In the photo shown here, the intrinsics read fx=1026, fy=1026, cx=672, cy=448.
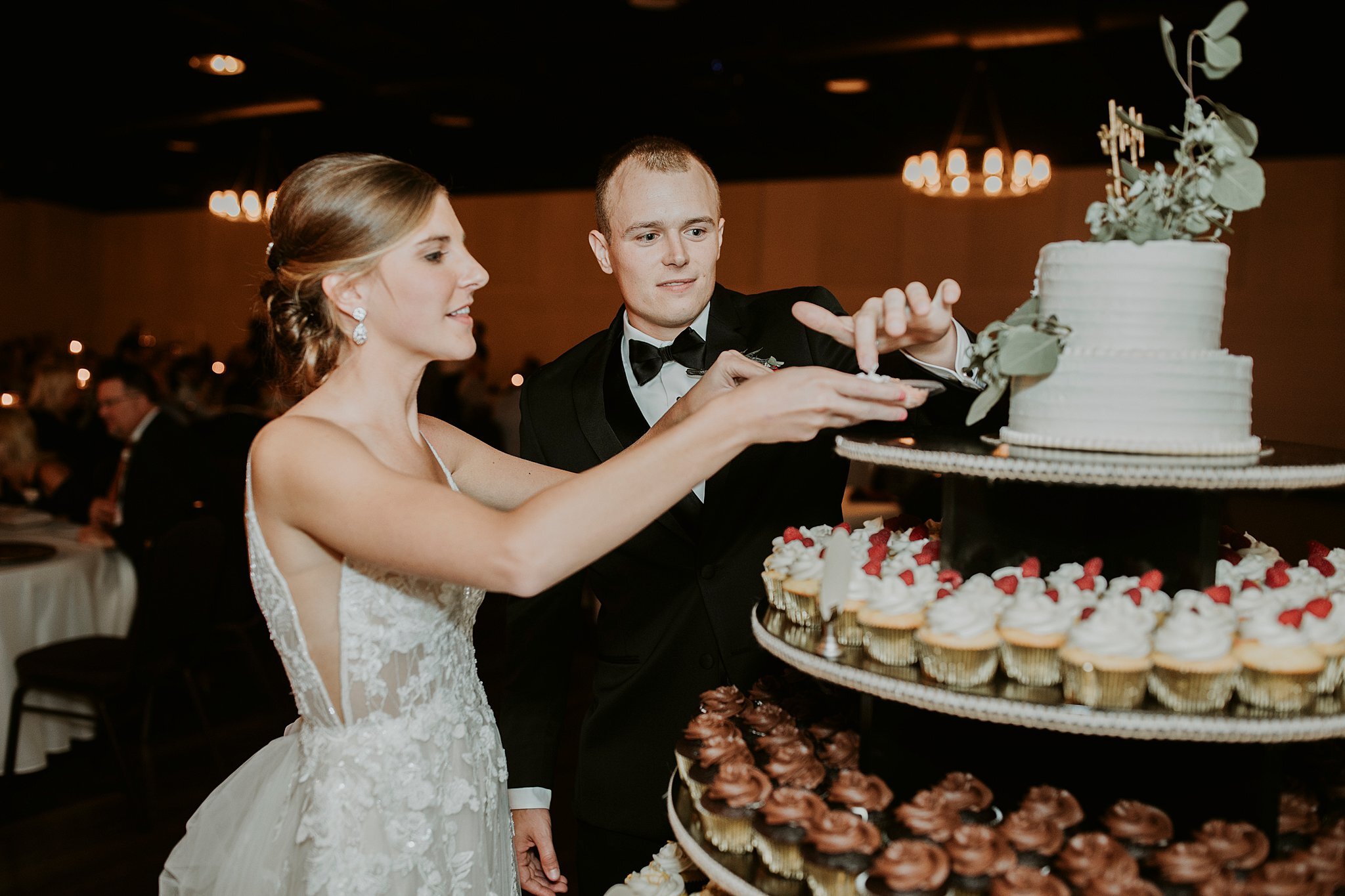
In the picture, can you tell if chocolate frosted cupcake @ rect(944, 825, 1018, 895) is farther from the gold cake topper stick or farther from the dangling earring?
the dangling earring

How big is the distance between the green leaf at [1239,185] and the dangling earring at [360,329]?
5.04ft

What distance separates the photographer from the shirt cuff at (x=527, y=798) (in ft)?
7.91

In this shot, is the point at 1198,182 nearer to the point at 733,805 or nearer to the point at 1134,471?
the point at 1134,471

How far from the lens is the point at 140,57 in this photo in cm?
1005

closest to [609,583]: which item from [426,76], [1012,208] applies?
[426,76]

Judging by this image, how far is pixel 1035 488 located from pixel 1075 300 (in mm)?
315

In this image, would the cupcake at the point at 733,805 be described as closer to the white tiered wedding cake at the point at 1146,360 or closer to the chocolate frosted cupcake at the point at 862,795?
the chocolate frosted cupcake at the point at 862,795

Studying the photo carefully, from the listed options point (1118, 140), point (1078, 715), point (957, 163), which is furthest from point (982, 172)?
point (1078, 715)

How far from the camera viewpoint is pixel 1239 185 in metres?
1.59

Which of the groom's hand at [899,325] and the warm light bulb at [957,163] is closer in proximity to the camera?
the groom's hand at [899,325]

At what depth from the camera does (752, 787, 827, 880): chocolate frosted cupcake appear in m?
1.62

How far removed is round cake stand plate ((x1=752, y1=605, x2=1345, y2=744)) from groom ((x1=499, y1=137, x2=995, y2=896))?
0.80 m

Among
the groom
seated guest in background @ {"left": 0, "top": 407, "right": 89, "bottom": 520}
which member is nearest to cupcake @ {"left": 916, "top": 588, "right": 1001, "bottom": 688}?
the groom

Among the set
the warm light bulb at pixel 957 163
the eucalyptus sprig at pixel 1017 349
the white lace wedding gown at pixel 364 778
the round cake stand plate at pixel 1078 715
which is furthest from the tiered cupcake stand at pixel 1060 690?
the warm light bulb at pixel 957 163
